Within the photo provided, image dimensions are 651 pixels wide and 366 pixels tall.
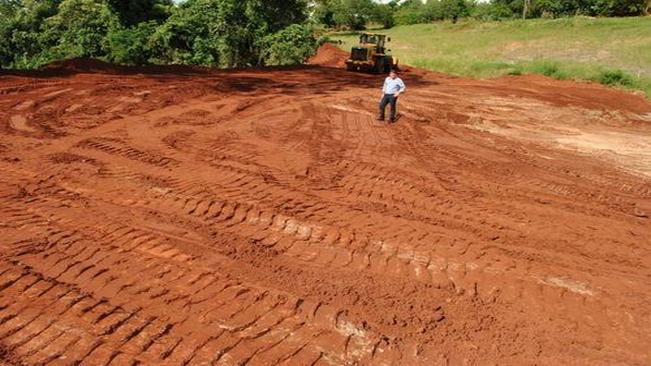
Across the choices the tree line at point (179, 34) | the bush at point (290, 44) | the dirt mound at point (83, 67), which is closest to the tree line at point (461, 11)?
the tree line at point (179, 34)

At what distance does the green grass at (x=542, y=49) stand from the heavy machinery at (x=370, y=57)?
21.0ft

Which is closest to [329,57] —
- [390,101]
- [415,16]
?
[390,101]

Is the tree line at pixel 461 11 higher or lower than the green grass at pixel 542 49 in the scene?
higher

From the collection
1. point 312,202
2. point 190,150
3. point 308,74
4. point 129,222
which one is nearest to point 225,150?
point 190,150

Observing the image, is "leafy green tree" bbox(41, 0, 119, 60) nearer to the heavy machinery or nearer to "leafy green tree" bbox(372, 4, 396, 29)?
the heavy machinery

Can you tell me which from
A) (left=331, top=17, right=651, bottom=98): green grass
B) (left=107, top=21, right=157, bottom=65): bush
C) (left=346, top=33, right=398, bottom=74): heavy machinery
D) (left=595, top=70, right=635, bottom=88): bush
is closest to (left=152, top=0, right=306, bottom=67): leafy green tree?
(left=107, top=21, right=157, bottom=65): bush

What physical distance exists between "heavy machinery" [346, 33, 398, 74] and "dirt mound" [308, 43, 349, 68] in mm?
5942

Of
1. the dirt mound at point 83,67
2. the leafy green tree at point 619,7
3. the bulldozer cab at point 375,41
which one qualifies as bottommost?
the dirt mound at point 83,67

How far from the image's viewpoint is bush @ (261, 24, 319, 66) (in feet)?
96.1

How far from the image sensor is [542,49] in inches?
1460

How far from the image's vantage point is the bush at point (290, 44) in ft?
96.1

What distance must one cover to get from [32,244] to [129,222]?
117 cm

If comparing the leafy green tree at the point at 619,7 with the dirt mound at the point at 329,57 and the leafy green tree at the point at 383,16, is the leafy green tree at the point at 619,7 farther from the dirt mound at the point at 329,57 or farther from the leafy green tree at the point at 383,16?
the dirt mound at the point at 329,57

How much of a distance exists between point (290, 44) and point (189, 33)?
5.56 meters
